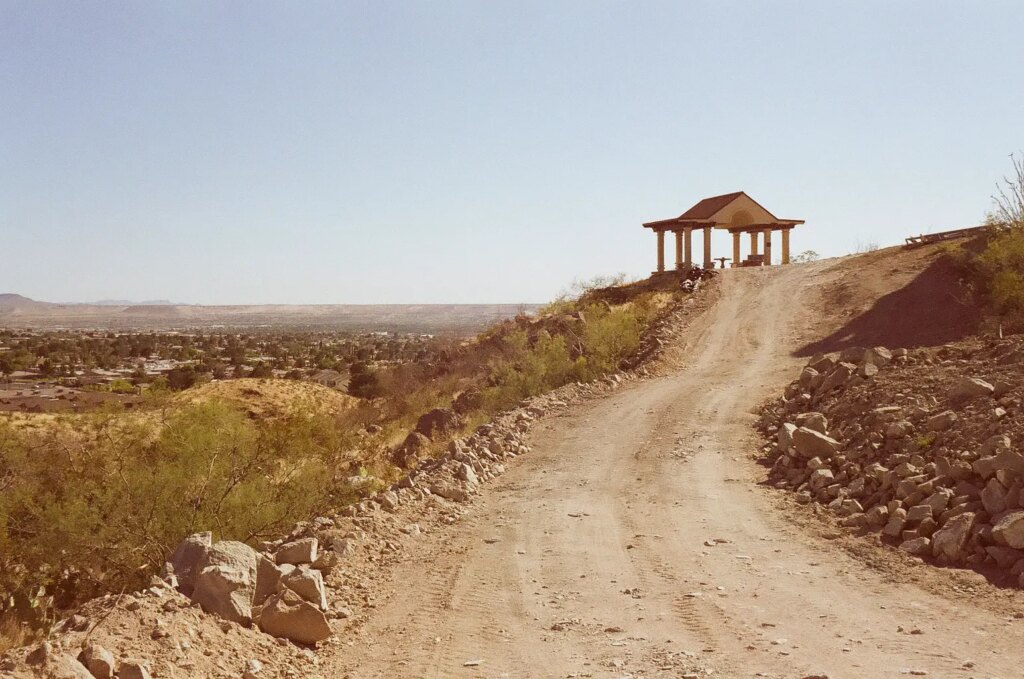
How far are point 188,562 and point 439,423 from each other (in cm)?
1398

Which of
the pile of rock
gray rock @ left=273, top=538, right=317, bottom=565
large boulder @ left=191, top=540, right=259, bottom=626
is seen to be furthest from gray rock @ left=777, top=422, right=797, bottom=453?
large boulder @ left=191, top=540, right=259, bottom=626

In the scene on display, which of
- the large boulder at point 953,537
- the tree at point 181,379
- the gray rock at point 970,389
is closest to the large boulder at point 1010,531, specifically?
the large boulder at point 953,537

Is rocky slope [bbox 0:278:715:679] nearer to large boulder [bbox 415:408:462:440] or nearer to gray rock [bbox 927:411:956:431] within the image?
gray rock [bbox 927:411:956:431]

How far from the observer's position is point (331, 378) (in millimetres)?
A: 55938

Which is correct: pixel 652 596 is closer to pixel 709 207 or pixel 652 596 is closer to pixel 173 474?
pixel 173 474

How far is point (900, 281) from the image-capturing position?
29625 mm

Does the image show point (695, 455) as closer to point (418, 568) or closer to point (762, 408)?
point (762, 408)

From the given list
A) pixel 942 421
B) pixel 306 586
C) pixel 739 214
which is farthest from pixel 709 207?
pixel 306 586

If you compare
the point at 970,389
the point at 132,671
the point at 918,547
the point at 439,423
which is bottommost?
the point at 439,423

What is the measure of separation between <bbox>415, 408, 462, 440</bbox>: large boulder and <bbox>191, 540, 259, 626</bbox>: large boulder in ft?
41.7

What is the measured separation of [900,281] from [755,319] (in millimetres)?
5765

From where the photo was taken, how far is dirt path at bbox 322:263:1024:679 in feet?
21.9

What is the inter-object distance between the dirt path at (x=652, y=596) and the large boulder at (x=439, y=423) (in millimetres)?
6561

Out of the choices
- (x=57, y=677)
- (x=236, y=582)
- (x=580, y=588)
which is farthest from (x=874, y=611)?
(x=57, y=677)
